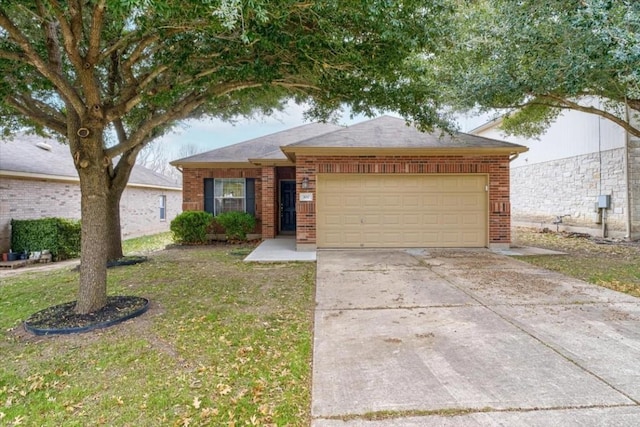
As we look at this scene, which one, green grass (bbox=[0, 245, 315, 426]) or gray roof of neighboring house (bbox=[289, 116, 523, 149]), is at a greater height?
gray roof of neighboring house (bbox=[289, 116, 523, 149])

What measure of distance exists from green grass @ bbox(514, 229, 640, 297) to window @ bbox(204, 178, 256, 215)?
9086mm

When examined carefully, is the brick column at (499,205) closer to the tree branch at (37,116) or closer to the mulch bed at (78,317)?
the mulch bed at (78,317)

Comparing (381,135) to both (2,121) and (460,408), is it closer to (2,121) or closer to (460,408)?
(460,408)

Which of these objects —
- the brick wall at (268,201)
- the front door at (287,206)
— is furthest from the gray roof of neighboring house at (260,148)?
the front door at (287,206)

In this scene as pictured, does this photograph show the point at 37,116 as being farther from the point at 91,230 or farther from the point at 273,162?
the point at 273,162

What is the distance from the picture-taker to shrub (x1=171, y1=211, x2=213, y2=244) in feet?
40.4

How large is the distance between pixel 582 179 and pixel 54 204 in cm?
1895

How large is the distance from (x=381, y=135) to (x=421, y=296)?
245 inches

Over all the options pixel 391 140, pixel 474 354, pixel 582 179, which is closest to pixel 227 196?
pixel 391 140

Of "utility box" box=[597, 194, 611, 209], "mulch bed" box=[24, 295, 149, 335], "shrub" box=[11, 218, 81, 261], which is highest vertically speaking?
"utility box" box=[597, 194, 611, 209]

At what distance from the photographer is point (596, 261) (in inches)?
335

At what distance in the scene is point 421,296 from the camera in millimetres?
5562

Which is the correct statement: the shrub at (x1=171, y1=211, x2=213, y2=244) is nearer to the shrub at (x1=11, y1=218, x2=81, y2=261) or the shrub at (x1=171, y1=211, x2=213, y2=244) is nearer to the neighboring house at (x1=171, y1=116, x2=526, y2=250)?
the shrub at (x1=11, y1=218, x2=81, y2=261)

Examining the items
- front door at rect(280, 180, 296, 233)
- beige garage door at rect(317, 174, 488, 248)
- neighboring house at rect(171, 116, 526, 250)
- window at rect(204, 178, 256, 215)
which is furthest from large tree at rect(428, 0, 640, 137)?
window at rect(204, 178, 256, 215)
